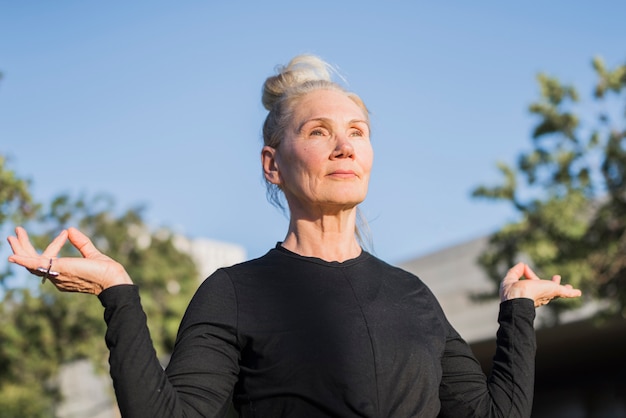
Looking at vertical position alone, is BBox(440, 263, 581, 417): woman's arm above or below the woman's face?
below

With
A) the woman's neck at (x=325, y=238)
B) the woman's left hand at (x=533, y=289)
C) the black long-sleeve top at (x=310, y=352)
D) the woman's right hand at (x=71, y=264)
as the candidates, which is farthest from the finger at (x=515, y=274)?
the woman's right hand at (x=71, y=264)

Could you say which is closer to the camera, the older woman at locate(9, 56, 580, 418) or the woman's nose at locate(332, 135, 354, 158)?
the older woman at locate(9, 56, 580, 418)

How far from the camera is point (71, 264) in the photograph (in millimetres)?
2102

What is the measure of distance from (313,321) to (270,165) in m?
0.61

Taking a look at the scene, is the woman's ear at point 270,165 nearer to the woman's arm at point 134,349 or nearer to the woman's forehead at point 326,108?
the woman's forehead at point 326,108

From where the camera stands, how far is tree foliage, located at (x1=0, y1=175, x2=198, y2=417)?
55.3 feet

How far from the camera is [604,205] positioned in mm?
14203

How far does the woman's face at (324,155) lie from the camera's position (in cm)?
259

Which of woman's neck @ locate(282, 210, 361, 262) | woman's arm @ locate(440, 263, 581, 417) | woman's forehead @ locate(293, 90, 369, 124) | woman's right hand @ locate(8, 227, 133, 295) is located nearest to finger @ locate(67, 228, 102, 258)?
woman's right hand @ locate(8, 227, 133, 295)

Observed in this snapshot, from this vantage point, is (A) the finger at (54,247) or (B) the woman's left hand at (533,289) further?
(B) the woman's left hand at (533,289)

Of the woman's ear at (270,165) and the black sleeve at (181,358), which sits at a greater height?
the woman's ear at (270,165)

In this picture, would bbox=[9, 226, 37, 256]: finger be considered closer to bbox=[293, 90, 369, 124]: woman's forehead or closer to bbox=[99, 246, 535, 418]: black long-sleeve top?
bbox=[99, 246, 535, 418]: black long-sleeve top

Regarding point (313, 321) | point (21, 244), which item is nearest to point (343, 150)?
point (313, 321)

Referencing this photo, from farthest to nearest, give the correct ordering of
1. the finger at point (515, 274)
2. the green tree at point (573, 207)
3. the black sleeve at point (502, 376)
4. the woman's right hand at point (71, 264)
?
the green tree at point (573, 207), the finger at point (515, 274), the black sleeve at point (502, 376), the woman's right hand at point (71, 264)
